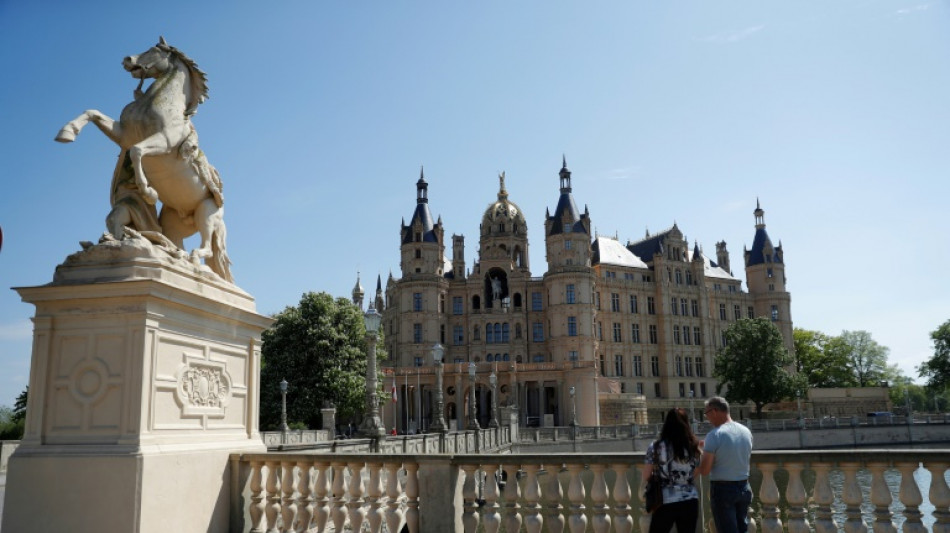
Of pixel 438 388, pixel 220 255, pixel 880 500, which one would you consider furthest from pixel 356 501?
pixel 438 388

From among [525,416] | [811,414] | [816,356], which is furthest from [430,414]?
[816,356]

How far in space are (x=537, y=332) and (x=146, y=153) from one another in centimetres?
6693

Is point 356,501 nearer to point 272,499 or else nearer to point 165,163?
point 272,499

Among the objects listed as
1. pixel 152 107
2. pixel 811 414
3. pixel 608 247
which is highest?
pixel 608 247

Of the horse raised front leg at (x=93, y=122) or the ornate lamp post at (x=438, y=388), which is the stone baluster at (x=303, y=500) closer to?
the horse raised front leg at (x=93, y=122)

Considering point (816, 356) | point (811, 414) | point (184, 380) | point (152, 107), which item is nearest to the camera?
point (184, 380)

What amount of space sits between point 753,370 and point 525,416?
802 inches

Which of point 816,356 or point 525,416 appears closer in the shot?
point 525,416

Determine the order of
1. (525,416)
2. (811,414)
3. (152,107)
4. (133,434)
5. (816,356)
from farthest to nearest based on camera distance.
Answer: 1. (816,356)
2. (811,414)
3. (525,416)
4. (152,107)
5. (133,434)

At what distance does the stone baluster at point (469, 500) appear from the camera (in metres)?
6.07

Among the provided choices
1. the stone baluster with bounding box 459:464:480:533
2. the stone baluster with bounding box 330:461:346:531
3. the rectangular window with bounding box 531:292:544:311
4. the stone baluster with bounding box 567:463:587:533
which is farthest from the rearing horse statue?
the rectangular window with bounding box 531:292:544:311

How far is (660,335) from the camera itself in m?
78.6

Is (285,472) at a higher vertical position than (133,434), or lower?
lower

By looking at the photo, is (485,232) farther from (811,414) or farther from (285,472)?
(285,472)
